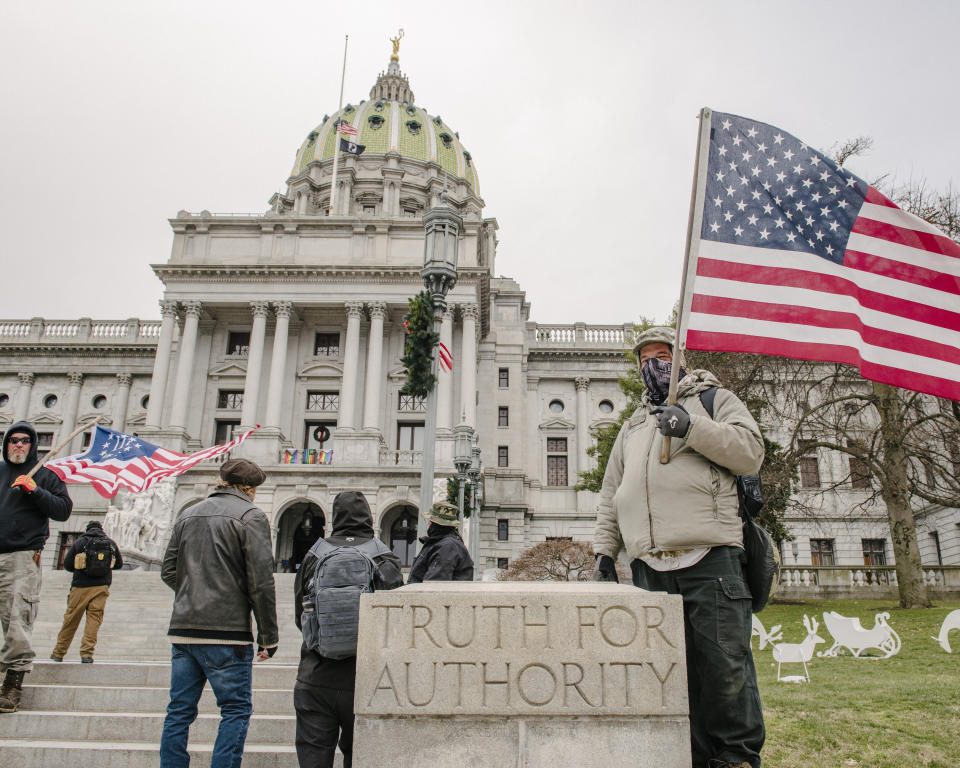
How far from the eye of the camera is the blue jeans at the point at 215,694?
4754 mm

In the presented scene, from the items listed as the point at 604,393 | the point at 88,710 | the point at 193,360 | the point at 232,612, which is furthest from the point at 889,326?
the point at 604,393

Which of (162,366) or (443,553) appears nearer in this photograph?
(443,553)

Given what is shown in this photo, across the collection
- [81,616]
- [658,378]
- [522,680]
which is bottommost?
[522,680]

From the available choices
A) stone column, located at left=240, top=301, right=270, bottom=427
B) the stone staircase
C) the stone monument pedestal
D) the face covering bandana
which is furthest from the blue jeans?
stone column, located at left=240, top=301, right=270, bottom=427

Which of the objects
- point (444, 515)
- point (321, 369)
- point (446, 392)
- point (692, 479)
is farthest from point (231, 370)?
point (692, 479)

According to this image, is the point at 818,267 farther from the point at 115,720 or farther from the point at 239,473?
the point at 115,720

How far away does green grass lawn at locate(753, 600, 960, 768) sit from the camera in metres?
5.78

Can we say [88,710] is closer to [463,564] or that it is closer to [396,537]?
[463,564]

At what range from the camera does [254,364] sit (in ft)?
131

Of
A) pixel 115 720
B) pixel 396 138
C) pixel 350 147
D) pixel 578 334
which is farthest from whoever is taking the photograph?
pixel 396 138

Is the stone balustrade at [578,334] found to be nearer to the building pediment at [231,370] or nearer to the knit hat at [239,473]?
the building pediment at [231,370]

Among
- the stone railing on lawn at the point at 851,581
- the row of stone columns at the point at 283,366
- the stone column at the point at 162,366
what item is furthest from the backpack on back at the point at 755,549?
the stone column at the point at 162,366

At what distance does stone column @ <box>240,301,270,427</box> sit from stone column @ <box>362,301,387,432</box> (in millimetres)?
4416

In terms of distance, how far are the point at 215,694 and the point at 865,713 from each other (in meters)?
5.92
